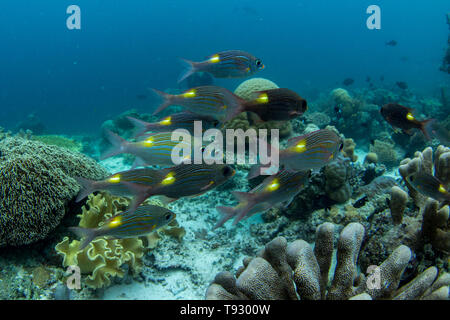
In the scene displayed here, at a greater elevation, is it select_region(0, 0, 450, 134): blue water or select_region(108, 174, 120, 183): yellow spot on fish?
select_region(0, 0, 450, 134): blue water

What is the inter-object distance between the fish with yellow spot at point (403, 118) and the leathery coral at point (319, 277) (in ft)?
8.36

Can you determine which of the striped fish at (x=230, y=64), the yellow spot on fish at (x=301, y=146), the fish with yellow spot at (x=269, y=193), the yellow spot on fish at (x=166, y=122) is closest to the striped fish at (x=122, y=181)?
the fish with yellow spot at (x=269, y=193)

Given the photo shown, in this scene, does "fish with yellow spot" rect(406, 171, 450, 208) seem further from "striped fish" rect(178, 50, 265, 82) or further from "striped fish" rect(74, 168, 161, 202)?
"striped fish" rect(74, 168, 161, 202)

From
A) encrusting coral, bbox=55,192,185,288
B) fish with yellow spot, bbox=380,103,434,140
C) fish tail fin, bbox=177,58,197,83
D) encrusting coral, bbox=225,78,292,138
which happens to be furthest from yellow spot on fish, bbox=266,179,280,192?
encrusting coral, bbox=225,78,292,138

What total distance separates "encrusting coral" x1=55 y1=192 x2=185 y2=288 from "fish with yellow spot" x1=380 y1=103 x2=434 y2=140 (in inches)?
173

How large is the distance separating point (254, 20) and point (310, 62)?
3903 centimetres

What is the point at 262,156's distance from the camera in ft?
9.06

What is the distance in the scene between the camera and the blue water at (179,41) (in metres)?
69.6

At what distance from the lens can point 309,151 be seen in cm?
269

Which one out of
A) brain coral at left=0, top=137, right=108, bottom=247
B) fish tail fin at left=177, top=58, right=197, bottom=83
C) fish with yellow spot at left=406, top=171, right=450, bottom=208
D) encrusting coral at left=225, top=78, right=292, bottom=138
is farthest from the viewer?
encrusting coral at left=225, top=78, right=292, bottom=138

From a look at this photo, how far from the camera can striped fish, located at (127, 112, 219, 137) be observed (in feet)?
11.4

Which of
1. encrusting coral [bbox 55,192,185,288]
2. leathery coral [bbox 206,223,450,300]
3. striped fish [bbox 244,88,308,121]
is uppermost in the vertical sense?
striped fish [bbox 244,88,308,121]

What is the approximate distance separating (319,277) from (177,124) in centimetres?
263

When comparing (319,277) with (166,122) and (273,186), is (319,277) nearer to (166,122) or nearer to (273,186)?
(273,186)
